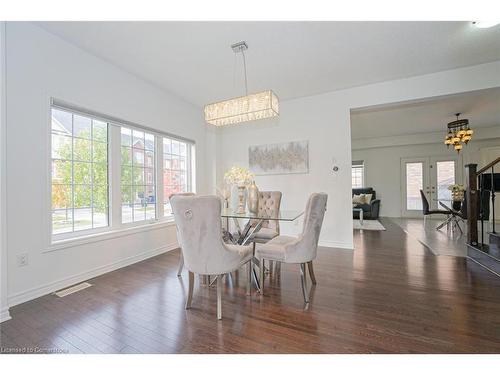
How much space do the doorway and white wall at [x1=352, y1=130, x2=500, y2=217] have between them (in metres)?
0.13

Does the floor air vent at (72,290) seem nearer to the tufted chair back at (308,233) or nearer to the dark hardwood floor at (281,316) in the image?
the dark hardwood floor at (281,316)

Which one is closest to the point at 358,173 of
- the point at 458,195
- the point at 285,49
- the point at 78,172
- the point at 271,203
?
the point at 458,195

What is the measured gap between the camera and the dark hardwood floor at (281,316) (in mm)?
1492

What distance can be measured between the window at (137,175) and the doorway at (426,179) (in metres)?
7.91

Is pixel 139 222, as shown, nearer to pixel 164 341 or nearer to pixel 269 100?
pixel 164 341

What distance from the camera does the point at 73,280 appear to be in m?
2.52

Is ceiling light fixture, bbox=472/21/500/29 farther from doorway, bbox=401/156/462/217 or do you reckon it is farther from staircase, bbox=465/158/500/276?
doorway, bbox=401/156/462/217

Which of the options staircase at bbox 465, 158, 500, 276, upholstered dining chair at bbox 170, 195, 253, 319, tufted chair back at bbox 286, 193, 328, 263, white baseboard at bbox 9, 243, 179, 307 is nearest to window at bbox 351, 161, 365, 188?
staircase at bbox 465, 158, 500, 276

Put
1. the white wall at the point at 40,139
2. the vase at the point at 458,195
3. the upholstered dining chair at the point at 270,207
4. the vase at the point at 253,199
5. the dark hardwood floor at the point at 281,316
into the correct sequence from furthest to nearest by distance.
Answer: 1. the vase at the point at 458,195
2. the upholstered dining chair at the point at 270,207
3. the vase at the point at 253,199
4. the white wall at the point at 40,139
5. the dark hardwood floor at the point at 281,316

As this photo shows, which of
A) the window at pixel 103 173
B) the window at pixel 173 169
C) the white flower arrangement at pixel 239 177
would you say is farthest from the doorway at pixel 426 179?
the window at pixel 103 173

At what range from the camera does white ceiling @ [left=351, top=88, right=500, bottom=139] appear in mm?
4301

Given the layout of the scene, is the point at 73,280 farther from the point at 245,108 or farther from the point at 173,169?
the point at 245,108

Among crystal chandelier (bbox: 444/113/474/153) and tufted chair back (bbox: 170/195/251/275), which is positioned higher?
crystal chandelier (bbox: 444/113/474/153)
